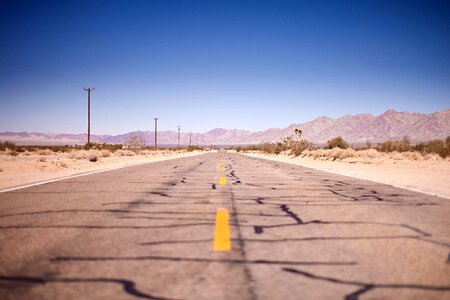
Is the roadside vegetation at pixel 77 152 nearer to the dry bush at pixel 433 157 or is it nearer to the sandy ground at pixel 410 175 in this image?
the sandy ground at pixel 410 175

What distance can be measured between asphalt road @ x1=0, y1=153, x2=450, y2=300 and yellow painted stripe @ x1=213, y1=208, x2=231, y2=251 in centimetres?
7

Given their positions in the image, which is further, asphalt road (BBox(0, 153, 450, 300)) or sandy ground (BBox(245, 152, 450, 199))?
sandy ground (BBox(245, 152, 450, 199))

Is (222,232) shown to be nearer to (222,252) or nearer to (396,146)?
(222,252)

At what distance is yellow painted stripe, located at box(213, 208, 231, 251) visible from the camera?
383 centimetres

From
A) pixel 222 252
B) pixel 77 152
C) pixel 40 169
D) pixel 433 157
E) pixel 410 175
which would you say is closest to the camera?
pixel 222 252

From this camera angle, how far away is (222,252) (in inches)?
143

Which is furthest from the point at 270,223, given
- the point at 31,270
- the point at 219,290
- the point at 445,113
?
the point at 445,113

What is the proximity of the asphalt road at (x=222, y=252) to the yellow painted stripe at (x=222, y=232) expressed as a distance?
0.07 metres

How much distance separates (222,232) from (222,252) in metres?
0.83

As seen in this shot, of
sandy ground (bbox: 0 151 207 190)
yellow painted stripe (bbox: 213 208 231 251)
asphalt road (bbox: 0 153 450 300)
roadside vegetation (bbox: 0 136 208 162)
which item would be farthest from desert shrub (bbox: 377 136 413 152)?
yellow painted stripe (bbox: 213 208 231 251)

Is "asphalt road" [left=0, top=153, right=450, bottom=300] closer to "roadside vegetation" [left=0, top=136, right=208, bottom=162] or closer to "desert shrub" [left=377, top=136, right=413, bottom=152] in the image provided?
"roadside vegetation" [left=0, top=136, right=208, bottom=162]

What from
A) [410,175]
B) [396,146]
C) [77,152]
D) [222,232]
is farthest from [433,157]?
[77,152]

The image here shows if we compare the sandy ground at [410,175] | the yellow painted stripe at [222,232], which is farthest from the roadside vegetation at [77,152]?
the yellow painted stripe at [222,232]


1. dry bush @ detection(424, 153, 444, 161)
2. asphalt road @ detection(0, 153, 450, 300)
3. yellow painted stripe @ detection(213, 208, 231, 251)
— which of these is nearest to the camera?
asphalt road @ detection(0, 153, 450, 300)
